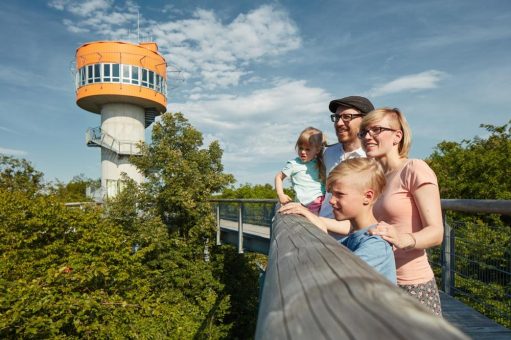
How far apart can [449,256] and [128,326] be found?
8.17 m

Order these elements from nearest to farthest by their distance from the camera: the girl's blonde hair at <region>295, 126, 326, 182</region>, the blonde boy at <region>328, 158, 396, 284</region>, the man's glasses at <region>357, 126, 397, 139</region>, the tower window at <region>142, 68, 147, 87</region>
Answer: the blonde boy at <region>328, 158, 396, 284</region> < the man's glasses at <region>357, 126, 397, 139</region> < the girl's blonde hair at <region>295, 126, 326, 182</region> < the tower window at <region>142, 68, 147, 87</region>

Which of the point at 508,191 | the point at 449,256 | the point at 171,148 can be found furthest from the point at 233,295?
the point at 449,256

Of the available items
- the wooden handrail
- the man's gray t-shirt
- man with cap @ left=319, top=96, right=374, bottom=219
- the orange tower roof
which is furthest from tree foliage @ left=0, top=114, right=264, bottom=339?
the orange tower roof

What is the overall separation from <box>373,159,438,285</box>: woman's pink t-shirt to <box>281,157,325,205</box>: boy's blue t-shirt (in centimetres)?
151

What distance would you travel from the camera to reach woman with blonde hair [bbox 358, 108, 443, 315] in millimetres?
1787

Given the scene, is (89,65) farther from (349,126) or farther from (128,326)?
(349,126)

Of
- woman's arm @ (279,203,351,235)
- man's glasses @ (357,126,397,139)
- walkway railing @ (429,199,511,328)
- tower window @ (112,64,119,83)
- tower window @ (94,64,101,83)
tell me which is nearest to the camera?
man's glasses @ (357,126,397,139)

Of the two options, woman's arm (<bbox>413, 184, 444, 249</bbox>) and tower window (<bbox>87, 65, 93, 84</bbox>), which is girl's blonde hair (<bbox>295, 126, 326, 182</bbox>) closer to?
woman's arm (<bbox>413, 184, 444, 249</bbox>)

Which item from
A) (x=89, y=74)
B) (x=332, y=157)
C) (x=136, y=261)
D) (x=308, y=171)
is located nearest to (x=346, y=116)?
(x=332, y=157)

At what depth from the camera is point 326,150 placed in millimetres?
3379

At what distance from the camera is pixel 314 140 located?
138 inches

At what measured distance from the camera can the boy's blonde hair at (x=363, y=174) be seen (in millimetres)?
1728

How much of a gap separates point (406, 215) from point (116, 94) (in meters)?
32.0

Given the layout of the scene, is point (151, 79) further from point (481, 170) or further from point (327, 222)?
point (327, 222)
